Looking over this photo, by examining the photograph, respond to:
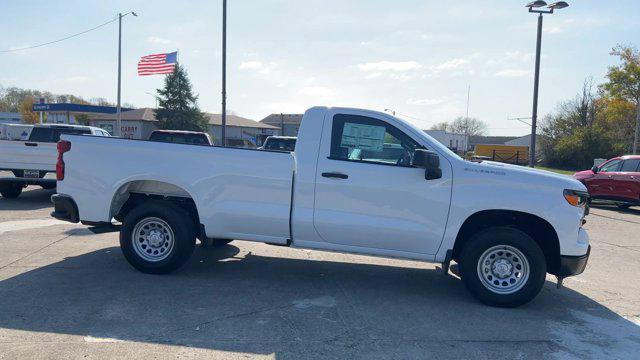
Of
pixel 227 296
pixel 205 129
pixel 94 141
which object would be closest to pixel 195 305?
pixel 227 296

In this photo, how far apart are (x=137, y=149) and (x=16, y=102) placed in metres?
108

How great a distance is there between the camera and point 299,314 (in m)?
4.87

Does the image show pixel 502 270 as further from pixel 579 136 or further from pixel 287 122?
pixel 287 122

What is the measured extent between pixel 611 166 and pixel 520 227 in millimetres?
Result: 12569

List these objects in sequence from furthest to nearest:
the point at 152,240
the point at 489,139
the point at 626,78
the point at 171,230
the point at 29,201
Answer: the point at 489,139 → the point at 626,78 → the point at 29,201 → the point at 152,240 → the point at 171,230

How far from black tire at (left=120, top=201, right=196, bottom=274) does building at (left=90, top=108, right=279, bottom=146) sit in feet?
141

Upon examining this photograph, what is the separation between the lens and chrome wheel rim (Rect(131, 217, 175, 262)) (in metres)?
5.92

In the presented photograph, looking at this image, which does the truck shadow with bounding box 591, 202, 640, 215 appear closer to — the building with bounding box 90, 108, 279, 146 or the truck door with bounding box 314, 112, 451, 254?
the truck door with bounding box 314, 112, 451, 254

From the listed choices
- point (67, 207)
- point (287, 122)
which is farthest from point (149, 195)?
point (287, 122)

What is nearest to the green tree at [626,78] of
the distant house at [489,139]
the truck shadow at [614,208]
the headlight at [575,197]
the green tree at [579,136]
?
the green tree at [579,136]

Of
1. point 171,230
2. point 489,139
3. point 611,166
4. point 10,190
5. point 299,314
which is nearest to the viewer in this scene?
point 299,314

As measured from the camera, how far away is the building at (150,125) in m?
56.1

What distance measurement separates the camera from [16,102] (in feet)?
314

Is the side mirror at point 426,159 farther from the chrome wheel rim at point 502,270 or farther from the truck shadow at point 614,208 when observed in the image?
→ the truck shadow at point 614,208
